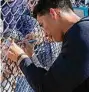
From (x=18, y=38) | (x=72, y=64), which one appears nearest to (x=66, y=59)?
(x=72, y=64)

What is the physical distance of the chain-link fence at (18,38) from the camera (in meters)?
2.92

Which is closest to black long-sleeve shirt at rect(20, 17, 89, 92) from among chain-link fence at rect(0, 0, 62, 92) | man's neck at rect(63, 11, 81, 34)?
man's neck at rect(63, 11, 81, 34)

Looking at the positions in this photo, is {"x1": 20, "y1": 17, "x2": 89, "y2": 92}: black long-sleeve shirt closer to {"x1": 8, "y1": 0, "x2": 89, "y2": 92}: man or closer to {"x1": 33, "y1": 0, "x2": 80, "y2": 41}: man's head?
{"x1": 8, "y1": 0, "x2": 89, "y2": 92}: man

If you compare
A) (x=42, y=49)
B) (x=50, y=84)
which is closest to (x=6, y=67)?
(x=50, y=84)

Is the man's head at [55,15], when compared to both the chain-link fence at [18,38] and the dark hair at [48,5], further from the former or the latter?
the chain-link fence at [18,38]

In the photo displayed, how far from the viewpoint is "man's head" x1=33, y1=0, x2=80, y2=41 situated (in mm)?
2418

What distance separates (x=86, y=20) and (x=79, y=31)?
3.8 inches

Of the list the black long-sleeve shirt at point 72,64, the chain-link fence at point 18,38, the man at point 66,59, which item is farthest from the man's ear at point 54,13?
the chain-link fence at point 18,38

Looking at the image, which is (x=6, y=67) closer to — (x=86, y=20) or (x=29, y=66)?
(x=29, y=66)

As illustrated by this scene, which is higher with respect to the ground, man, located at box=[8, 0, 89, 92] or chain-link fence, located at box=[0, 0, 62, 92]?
man, located at box=[8, 0, 89, 92]

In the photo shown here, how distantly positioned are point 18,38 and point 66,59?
991mm

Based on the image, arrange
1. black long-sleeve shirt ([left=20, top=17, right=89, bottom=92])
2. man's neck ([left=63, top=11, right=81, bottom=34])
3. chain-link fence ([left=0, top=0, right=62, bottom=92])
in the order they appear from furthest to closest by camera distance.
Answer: chain-link fence ([left=0, top=0, right=62, bottom=92])
man's neck ([left=63, top=11, right=81, bottom=34])
black long-sleeve shirt ([left=20, top=17, right=89, bottom=92])

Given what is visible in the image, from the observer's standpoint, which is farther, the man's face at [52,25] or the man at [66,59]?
the man's face at [52,25]

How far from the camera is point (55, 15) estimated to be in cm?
241
